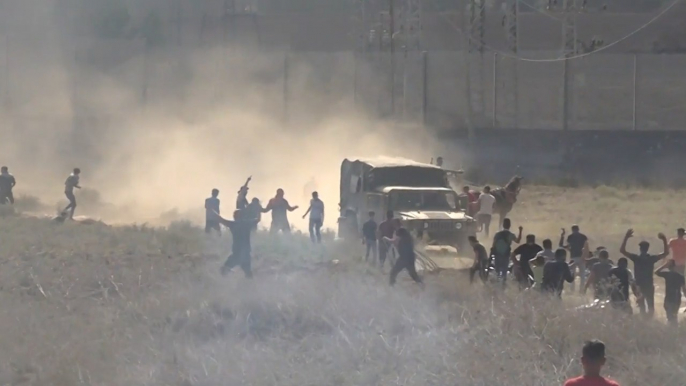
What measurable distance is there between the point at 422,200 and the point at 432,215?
0.92 meters

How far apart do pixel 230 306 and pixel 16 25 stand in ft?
218

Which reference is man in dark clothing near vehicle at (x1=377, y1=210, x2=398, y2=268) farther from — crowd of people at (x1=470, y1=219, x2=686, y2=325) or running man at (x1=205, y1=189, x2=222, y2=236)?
running man at (x1=205, y1=189, x2=222, y2=236)

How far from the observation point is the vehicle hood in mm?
21047

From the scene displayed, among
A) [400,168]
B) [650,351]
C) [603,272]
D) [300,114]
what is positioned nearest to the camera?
[650,351]

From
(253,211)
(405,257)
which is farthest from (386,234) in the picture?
(405,257)

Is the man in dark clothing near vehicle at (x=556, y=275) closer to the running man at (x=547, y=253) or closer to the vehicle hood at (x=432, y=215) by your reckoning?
the running man at (x=547, y=253)

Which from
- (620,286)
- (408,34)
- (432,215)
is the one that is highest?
(408,34)

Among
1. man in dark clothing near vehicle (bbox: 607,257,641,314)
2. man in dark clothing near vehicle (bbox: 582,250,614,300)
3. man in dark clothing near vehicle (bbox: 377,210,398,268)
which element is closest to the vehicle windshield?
man in dark clothing near vehicle (bbox: 377,210,398,268)

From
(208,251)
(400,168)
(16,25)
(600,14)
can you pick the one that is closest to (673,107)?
(600,14)

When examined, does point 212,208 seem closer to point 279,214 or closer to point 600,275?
point 279,214

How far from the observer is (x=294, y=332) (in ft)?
39.3

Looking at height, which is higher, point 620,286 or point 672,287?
point 620,286

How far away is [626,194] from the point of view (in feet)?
126

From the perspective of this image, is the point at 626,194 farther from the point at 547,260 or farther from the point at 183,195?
the point at 547,260
